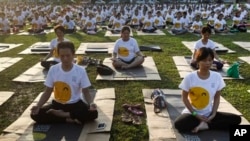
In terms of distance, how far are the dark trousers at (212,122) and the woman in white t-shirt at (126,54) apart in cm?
405

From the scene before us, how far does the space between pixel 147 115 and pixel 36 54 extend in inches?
249

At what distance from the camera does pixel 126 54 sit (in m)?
9.32

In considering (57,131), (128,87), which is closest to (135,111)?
(57,131)

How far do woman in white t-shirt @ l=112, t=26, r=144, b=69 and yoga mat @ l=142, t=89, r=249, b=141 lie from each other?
77.8 inches

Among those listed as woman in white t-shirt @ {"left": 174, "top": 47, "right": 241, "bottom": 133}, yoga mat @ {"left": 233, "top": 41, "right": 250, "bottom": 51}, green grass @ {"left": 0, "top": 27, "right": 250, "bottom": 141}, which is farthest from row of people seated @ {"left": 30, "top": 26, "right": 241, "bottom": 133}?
yoga mat @ {"left": 233, "top": 41, "right": 250, "bottom": 51}

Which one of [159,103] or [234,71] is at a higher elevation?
[159,103]

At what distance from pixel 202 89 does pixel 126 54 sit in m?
4.41

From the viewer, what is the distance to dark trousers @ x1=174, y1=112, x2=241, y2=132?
511 cm

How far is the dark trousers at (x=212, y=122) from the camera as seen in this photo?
5109 millimetres

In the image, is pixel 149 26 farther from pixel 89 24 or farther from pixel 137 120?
pixel 137 120

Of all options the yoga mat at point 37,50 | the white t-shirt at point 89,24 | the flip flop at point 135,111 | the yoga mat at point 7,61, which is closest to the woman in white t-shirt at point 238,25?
the white t-shirt at point 89,24

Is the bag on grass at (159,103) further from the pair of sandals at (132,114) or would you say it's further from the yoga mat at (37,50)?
the yoga mat at (37,50)

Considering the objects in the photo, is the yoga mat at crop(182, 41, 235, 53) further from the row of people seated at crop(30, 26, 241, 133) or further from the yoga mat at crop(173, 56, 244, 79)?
the row of people seated at crop(30, 26, 241, 133)

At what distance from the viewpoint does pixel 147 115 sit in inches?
233
